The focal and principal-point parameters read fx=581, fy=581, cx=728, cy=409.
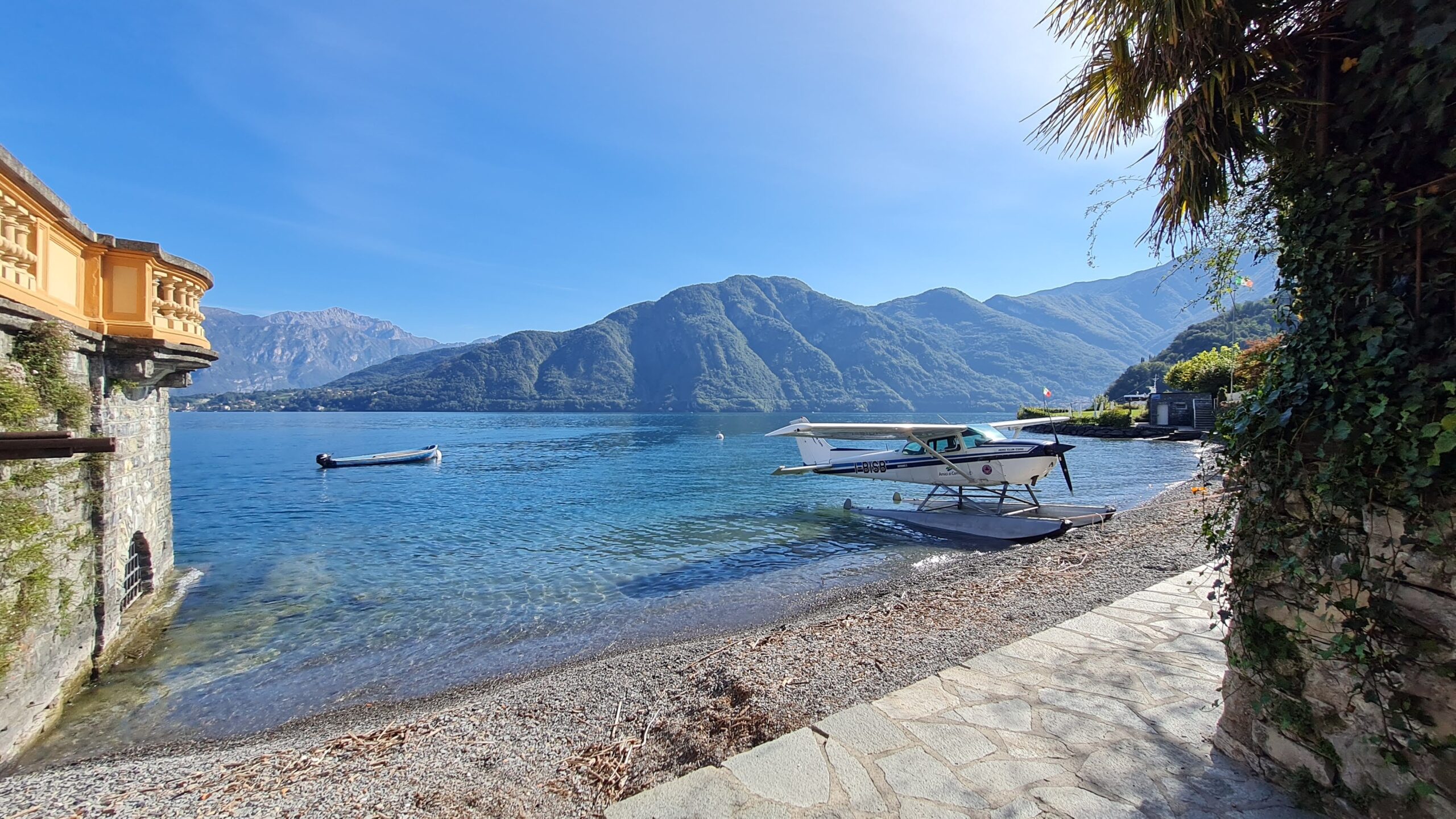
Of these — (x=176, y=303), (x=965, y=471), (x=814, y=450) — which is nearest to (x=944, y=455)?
(x=965, y=471)

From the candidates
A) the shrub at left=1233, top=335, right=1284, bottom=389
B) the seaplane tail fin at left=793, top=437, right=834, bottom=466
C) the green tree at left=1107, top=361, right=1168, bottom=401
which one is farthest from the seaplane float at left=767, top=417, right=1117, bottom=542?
the green tree at left=1107, top=361, right=1168, bottom=401

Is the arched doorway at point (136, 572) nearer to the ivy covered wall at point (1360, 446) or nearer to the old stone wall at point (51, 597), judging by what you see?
the old stone wall at point (51, 597)

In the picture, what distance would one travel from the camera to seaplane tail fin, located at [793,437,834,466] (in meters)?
20.3

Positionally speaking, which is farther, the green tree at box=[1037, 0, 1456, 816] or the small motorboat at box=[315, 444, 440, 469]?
the small motorboat at box=[315, 444, 440, 469]

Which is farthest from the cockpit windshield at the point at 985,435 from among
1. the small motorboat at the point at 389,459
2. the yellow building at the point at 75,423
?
the small motorboat at the point at 389,459

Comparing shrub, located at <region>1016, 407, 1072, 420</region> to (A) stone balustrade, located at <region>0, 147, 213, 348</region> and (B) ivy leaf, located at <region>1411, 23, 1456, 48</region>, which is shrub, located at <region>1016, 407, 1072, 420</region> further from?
(A) stone balustrade, located at <region>0, 147, 213, 348</region>

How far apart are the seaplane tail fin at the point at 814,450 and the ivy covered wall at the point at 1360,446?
56.1ft

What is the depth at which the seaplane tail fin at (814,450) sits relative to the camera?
66.5 ft

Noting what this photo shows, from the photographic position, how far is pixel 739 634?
7.90 meters

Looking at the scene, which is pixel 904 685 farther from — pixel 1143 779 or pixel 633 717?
pixel 633 717

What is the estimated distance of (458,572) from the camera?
1220cm

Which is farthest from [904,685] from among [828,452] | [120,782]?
[828,452]

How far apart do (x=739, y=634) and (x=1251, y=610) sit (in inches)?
238

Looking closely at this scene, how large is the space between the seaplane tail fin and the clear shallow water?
1513mm
